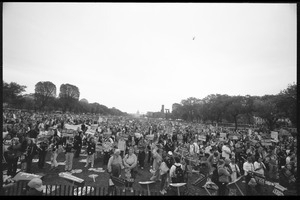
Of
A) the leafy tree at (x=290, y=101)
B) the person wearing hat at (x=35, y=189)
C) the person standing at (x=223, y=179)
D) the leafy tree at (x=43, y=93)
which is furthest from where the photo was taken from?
the leafy tree at (x=43, y=93)

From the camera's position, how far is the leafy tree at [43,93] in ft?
226

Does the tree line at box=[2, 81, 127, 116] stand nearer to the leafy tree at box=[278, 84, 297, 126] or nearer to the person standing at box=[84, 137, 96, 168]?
the person standing at box=[84, 137, 96, 168]

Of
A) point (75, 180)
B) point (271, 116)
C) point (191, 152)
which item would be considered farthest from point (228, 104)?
point (75, 180)

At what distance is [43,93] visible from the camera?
70562mm

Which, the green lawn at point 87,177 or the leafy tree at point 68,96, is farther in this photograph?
the leafy tree at point 68,96

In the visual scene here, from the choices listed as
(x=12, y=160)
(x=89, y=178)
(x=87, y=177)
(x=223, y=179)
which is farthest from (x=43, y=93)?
(x=223, y=179)

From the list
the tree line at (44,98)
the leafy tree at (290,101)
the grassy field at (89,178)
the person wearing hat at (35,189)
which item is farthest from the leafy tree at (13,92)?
the leafy tree at (290,101)

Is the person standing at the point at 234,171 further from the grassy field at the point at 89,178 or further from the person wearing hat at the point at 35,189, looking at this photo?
the person wearing hat at the point at 35,189

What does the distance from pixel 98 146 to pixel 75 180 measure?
6.16 m

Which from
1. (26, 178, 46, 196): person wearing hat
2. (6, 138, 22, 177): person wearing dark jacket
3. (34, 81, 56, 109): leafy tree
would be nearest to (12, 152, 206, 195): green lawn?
(6, 138, 22, 177): person wearing dark jacket

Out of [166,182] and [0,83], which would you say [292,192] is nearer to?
[166,182]

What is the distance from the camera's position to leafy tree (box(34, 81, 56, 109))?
226 ft

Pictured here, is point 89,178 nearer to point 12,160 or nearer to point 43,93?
point 12,160

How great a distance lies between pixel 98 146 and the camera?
1109cm
